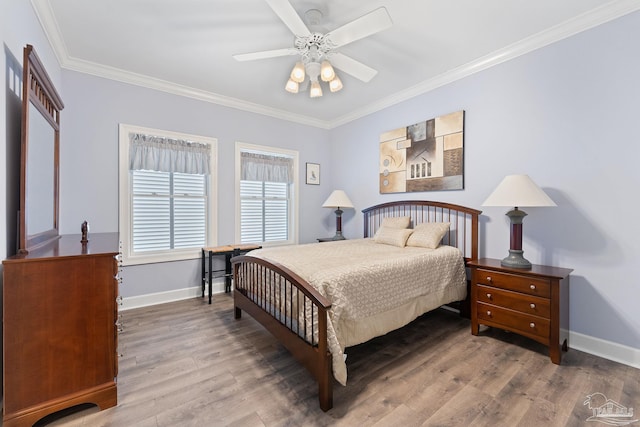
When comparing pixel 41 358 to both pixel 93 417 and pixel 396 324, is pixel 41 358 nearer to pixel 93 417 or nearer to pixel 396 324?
pixel 93 417

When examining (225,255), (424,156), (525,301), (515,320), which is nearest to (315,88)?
(424,156)

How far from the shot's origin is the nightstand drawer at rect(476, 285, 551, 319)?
2166mm

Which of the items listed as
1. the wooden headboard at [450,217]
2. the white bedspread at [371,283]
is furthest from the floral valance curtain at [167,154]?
the wooden headboard at [450,217]

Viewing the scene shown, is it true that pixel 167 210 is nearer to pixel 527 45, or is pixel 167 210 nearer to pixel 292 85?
pixel 292 85

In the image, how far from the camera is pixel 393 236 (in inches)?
130

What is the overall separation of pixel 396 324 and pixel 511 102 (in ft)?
8.31

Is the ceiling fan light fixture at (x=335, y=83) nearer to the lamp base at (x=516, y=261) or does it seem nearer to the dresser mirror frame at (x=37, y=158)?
the dresser mirror frame at (x=37, y=158)

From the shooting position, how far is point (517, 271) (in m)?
2.30

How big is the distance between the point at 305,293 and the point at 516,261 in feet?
6.52

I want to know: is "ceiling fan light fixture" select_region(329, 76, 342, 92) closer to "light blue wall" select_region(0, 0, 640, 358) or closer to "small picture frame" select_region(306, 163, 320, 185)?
"light blue wall" select_region(0, 0, 640, 358)

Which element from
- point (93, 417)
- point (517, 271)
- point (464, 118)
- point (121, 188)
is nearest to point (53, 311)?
point (93, 417)

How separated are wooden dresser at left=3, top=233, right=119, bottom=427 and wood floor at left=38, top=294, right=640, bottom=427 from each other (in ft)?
0.55

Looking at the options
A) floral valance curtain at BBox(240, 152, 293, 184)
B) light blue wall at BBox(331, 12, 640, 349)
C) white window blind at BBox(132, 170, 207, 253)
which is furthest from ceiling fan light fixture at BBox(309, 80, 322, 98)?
white window blind at BBox(132, 170, 207, 253)

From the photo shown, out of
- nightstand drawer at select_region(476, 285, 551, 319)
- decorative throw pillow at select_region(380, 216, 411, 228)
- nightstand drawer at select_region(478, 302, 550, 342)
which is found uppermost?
Answer: decorative throw pillow at select_region(380, 216, 411, 228)
